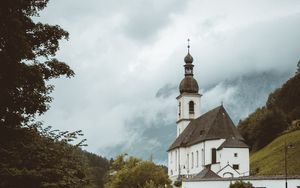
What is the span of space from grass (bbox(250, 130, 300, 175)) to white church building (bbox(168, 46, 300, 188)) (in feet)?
15.9

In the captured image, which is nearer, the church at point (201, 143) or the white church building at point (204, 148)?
the white church building at point (204, 148)

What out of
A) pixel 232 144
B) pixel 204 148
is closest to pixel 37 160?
pixel 232 144

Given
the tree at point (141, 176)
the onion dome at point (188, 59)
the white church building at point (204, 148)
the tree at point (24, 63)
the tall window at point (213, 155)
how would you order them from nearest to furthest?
the tree at point (24, 63) < the white church building at point (204, 148) < the tree at point (141, 176) < the tall window at point (213, 155) < the onion dome at point (188, 59)

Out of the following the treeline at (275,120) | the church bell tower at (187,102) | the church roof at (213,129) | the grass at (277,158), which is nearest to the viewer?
the grass at (277,158)

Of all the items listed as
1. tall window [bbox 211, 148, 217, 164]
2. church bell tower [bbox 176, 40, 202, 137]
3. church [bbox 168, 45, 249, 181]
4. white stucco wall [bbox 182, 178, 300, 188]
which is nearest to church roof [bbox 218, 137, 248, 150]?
church [bbox 168, 45, 249, 181]

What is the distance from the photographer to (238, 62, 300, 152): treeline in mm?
94938

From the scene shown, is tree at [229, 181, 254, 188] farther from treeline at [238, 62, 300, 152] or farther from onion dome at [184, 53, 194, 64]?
onion dome at [184, 53, 194, 64]

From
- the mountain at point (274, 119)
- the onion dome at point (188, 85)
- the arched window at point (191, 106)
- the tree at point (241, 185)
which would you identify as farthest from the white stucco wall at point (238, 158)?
the mountain at point (274, 119)

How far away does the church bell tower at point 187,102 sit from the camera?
92625mm

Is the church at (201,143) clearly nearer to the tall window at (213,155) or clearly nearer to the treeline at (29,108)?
the tall window at (213,155)

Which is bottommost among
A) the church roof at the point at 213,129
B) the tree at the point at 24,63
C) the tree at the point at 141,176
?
the tree at the point at 24,63

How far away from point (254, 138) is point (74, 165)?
8676 centimetres

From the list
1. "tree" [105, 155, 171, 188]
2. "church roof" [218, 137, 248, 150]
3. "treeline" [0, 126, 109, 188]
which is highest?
"church roof" [218, 137, 248, 150]

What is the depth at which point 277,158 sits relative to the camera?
75875 millimetres
